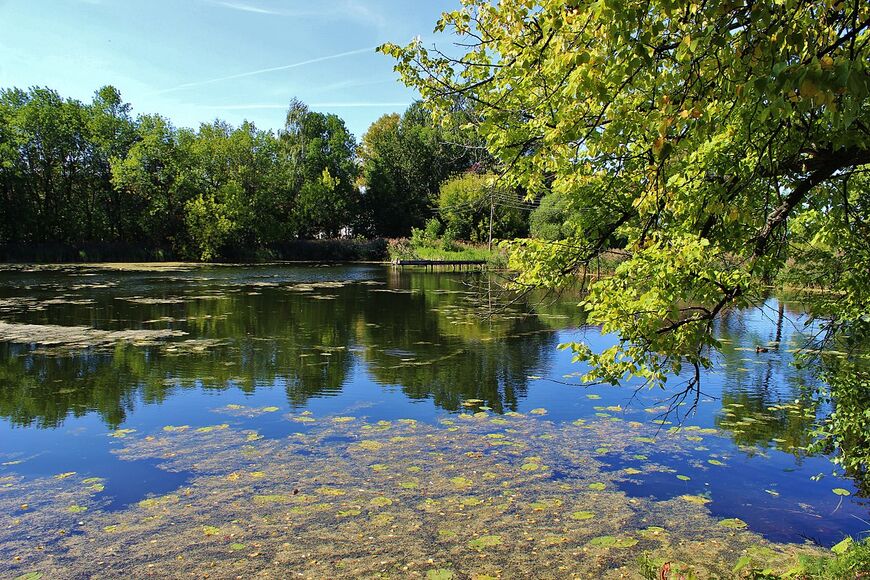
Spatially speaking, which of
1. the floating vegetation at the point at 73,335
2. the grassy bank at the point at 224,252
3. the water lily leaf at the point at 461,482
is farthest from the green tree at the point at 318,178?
the water lily leaf at the point at 461,482

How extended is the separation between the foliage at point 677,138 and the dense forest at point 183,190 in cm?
3147

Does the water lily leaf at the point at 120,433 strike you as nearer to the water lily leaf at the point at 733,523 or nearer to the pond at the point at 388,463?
the pond at the point at 388,463

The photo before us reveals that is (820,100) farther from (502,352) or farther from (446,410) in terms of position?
(502,352)

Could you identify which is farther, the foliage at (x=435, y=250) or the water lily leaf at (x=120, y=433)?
the foliage at (x=435, y=250)

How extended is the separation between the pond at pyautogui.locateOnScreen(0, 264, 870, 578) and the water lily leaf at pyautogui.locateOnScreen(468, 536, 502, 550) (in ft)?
0.10

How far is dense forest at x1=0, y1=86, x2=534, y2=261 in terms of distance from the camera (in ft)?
147

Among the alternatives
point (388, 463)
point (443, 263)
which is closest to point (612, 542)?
point (388, 463)

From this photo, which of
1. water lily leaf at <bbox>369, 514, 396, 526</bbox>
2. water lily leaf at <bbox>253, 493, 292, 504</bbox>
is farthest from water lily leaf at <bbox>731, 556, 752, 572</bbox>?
water lily leaf at <bbox>253, 493, 292, 504</bbox>

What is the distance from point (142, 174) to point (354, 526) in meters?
49.7

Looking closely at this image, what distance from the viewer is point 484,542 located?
5.43 meters

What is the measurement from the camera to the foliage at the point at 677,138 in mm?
2824

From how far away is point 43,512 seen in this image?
5934 mm

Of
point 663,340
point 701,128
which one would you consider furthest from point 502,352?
point 701,128

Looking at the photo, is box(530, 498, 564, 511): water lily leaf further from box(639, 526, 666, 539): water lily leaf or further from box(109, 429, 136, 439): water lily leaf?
box(109, 429, 136, 439): water lily leaf
